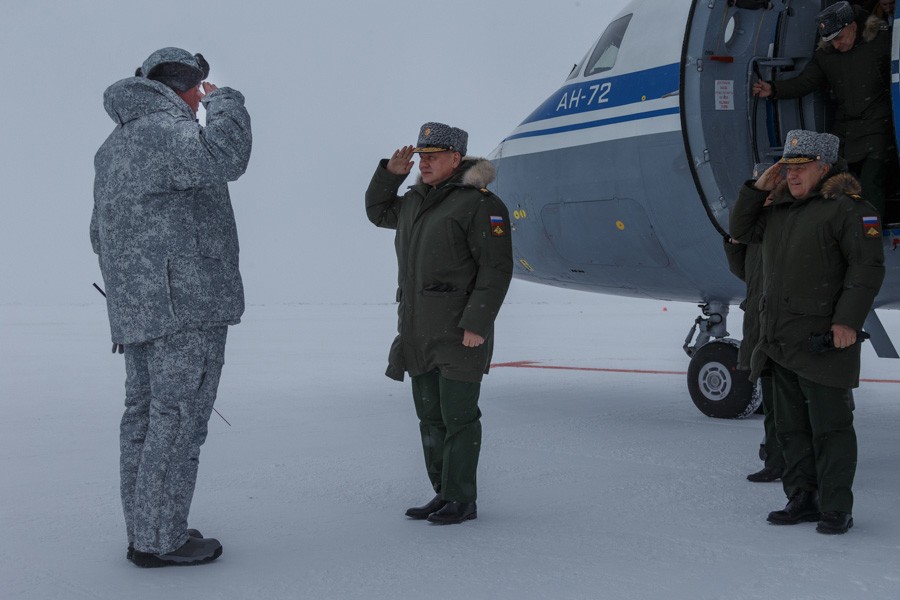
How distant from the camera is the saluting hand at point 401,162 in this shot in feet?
15.7

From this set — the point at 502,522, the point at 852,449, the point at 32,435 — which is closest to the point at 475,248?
the point at 502,522

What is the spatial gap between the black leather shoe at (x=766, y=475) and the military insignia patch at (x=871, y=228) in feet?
5.13

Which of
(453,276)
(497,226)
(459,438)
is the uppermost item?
(497,226)

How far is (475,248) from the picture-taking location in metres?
4.52

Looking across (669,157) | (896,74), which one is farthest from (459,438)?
(896,74)

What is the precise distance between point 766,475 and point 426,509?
197 centimetres

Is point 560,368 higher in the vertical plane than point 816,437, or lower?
lower

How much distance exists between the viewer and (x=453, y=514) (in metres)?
4.45

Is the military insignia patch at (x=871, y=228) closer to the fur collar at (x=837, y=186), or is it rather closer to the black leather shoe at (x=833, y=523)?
the fur collar at (x=837, y=186)

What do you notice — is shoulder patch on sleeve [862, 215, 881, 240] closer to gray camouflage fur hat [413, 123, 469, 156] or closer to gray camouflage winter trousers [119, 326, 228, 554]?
gray camouflage fur hat [413, 123, 469, 156]

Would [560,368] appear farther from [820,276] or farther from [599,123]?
[820,276]

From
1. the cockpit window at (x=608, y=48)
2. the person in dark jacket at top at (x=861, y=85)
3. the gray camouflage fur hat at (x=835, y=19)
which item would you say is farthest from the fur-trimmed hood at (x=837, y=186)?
the cockpit window at (x=608, y=48)

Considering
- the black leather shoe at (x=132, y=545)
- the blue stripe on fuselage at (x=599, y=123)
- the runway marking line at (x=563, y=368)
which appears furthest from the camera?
the runway marking line at (x=563, y=368)

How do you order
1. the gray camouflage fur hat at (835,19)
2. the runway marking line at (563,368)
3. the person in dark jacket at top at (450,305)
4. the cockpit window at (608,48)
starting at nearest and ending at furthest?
the person in dark jacket at top at (450,305)
the gray camouflage fur hat at (835,19)
the cockpit window at (608,48)
the runway marking line at (563,368)
